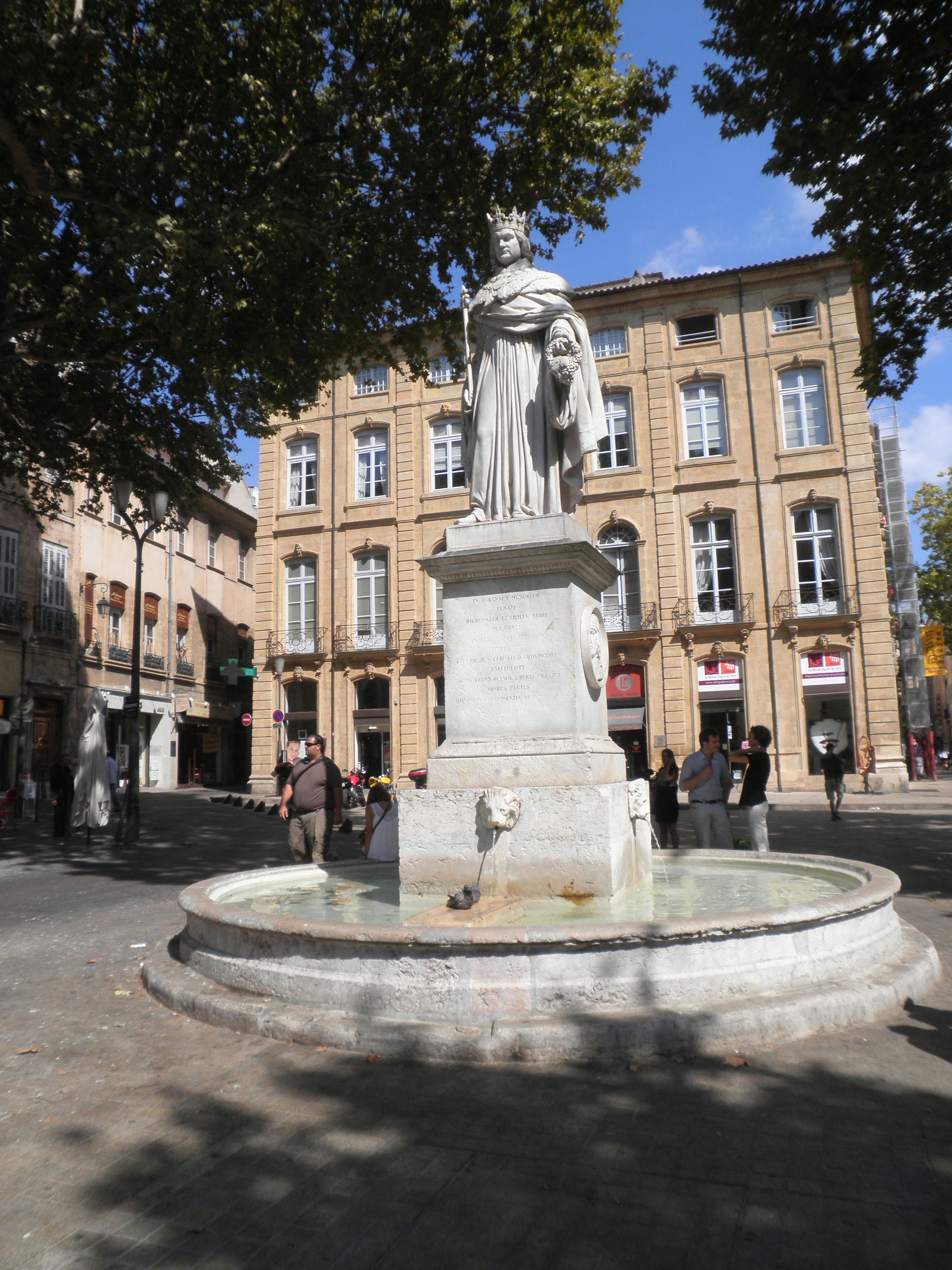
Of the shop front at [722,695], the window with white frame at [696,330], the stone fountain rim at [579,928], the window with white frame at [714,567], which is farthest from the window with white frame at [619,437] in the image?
the stone fountain rim at [579,928]

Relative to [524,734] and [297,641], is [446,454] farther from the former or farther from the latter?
[524,734]

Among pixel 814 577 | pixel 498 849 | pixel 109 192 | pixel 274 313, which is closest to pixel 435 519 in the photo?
pixel 814 577

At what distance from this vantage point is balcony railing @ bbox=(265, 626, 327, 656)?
1281 inches

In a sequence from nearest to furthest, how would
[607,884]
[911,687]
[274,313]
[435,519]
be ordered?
[607,884], [274,313], [435,519], [911,687]

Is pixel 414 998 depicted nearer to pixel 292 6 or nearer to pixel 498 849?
pixel 498 849

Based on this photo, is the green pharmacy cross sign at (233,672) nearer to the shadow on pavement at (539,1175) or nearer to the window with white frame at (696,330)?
the window with white frame at (696,330)

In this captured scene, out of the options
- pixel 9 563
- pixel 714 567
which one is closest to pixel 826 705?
pixel 714 567

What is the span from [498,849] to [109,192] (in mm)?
8866

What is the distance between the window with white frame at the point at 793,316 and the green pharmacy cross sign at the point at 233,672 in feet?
73.6

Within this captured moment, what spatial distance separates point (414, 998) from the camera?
4.26 metres

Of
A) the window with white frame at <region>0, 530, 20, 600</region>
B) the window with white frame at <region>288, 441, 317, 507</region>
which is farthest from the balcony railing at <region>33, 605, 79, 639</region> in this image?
the window with white frame at <region>288, 441, 317, 507</region>

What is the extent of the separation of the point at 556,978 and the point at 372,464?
30263 millimetres

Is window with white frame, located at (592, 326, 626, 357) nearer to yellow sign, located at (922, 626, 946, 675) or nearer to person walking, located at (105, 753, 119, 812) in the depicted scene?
yellow sign, located at (922, 626, 946, 675)

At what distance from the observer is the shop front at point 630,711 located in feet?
94.9
